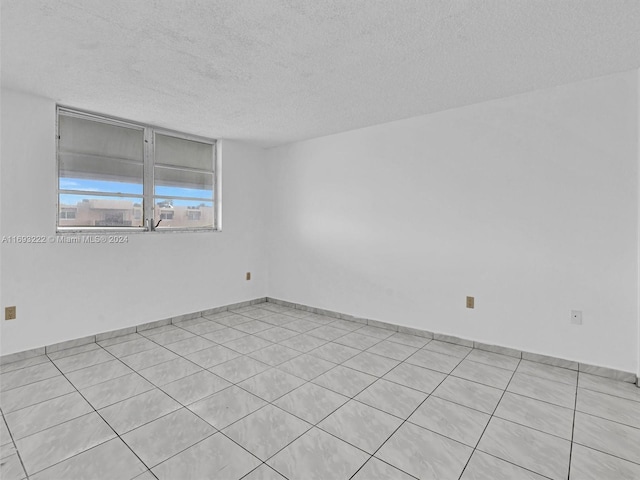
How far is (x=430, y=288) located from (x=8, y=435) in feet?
11.1

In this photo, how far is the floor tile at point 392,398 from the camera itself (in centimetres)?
211

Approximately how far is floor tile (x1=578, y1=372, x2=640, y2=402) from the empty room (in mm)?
34

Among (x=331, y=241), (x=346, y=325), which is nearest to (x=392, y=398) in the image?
(x=346, y=325)

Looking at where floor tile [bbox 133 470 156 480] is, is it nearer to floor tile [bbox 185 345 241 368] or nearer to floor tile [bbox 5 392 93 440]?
floor tile [bbox 5 392 93 440]

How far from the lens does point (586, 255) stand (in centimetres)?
266

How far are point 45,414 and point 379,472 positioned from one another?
201 centimetres

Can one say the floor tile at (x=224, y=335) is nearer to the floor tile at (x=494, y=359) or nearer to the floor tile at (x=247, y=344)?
the floor tile at (x=247, y=344)

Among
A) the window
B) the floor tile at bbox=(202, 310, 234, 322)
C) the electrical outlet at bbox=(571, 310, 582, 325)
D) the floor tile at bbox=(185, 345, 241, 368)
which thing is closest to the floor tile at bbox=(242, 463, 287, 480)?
the floor tile at bbox=(185, 345, 241, 368)

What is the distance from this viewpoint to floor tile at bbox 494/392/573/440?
1.91 meters

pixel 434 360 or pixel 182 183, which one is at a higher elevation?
pixel 182 183

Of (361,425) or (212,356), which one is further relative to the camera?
(212,356)

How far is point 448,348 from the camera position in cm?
320

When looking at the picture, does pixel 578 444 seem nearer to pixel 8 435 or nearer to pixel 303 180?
pixel 8 435

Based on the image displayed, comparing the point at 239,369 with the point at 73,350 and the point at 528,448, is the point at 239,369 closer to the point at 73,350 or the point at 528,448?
the point at 73,350
